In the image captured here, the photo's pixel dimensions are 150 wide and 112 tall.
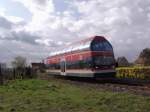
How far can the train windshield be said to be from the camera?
1321 inches

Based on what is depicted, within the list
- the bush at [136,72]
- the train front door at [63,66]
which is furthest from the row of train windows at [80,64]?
the bush at [136,72]

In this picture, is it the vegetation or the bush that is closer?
the bush

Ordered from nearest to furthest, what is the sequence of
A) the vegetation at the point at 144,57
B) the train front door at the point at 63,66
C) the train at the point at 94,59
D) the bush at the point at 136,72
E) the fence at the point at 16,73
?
1. the train at the point at 94,59
2. the bush at the point at 136,72
3. the fence at the point at 16,73
4. the train front door at the point at 63,66
5. the vegetation at the point at 144,57

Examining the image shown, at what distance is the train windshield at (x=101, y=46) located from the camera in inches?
1321

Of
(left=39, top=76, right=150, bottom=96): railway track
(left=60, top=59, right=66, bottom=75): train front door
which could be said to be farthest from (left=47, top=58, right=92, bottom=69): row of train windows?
(left=39, top=76, right=150, bottom=96): railway track

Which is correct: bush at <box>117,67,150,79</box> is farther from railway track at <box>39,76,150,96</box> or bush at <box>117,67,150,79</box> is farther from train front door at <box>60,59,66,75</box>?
train front door at <box>60,59,66,75</box>

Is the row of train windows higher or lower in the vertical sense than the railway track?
higher

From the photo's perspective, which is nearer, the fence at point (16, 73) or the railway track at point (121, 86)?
the railway track at point (121, 86)

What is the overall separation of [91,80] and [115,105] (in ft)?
74.4

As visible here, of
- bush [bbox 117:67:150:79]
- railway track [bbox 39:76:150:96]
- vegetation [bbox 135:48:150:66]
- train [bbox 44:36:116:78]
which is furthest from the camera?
Result: vegetation [bbox 135:48:150:66]

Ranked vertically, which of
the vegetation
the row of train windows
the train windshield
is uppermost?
the vegetation

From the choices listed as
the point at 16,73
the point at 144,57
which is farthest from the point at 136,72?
the point at 144,57

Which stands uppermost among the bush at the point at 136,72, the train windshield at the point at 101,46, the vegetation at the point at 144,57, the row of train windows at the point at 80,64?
the vegetation at the point at 144,57

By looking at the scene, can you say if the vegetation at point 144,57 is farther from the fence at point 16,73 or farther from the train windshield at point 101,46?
the train windshield at point 101,46
